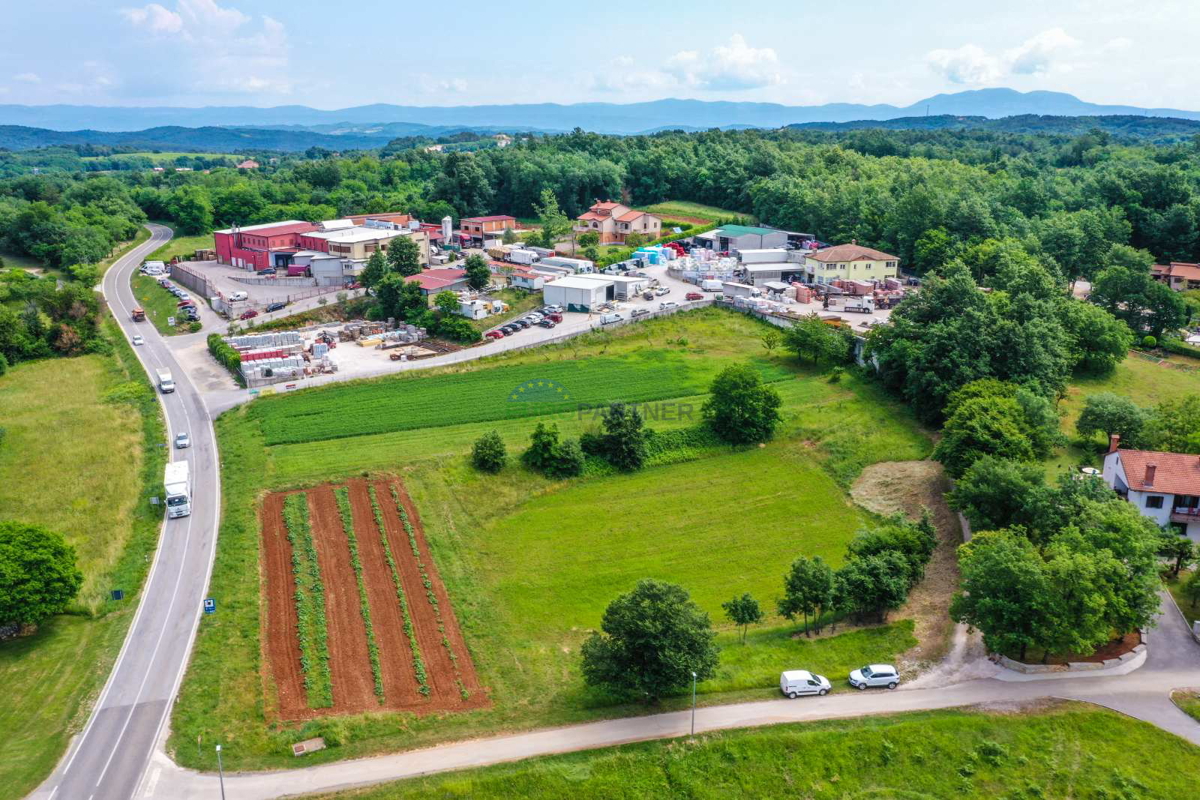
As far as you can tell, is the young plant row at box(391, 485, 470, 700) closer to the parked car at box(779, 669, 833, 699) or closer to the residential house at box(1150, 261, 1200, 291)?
the parked car at box(779, 669, 833, 699)

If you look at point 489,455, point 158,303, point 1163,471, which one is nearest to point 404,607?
point 489,455

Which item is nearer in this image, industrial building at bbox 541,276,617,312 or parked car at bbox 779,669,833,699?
parked car at bbox 779,669,833,699

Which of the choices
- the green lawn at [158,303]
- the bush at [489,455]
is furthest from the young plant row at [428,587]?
the green lawn at [158,303]

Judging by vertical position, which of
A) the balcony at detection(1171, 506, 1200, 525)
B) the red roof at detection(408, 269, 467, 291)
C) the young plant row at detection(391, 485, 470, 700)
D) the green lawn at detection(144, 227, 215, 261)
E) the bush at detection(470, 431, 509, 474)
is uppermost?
the red roof at detection(408, 269, 467, 291)

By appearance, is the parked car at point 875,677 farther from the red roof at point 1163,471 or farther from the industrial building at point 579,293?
the industrial building at point 579,293

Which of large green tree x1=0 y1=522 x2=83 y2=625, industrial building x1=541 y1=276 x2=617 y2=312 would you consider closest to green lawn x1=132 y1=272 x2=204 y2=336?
industrial building x1=541 y1=276 x2=617 y2=312

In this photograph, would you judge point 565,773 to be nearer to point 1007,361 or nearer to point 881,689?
point 881,689
